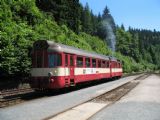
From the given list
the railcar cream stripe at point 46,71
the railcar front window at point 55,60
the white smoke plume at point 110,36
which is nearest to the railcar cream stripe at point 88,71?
the railcar cream stripe at point 46,71

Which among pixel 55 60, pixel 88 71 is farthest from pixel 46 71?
pixel 88 71

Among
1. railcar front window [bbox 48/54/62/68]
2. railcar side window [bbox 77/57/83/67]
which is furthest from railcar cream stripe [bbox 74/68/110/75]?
railcar front window [bbox 48/54/62/68]

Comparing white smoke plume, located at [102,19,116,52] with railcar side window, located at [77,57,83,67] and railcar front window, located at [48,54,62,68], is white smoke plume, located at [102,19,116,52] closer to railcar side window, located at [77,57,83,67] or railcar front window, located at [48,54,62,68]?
railcar side window, located at [77,57,83,67]

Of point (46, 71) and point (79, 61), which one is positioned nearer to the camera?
point (46, 71)

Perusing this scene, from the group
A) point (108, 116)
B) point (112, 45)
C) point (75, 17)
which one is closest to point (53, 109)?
point (108, 116)

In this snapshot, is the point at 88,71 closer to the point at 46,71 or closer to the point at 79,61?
the point at 79,61

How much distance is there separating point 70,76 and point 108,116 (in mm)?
11234

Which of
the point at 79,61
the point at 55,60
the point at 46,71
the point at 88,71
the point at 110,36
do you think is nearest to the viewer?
the point at 46,71

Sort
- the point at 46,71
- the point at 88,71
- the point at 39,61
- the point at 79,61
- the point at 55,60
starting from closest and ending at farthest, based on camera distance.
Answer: the point at 46,71 → the point at 55,60 → the point at 39,61 → the point at 79,61 → the point at 88,71

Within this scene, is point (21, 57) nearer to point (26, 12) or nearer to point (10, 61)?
point (10, 61)

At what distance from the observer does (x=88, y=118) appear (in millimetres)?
12906

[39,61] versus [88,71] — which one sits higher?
[39,61]

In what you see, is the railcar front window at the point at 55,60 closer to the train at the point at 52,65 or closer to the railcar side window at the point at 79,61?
the train at the point at 52,65

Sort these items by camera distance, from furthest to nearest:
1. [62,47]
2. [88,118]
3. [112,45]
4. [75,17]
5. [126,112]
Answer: [112,45] → [75,17] → [62,47] → [126,112] → [88,118]
